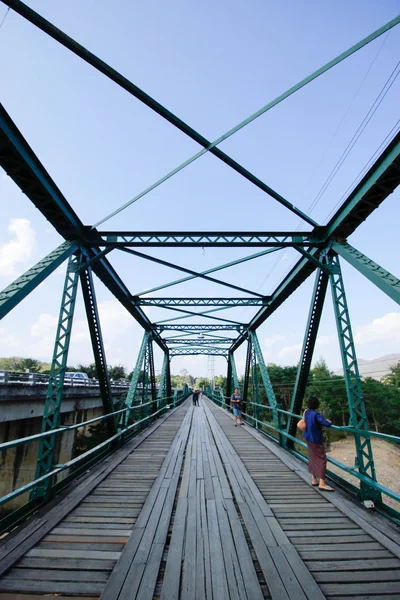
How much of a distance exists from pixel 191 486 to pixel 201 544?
5.81 feet

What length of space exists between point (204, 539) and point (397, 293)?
4261 mm

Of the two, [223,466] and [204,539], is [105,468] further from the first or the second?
[204,539]

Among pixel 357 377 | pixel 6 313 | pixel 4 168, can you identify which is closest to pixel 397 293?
pixel 357 377

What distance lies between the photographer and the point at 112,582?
2293 millimetres

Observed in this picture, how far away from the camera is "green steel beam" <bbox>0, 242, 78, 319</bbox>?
439cm

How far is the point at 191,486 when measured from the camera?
456cm

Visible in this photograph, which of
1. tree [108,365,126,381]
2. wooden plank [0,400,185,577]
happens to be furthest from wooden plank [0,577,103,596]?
tree [108,365,126,381]

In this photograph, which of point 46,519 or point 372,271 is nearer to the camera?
point 46,519

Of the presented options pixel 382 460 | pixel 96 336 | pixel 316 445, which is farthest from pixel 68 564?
pixel 382 460

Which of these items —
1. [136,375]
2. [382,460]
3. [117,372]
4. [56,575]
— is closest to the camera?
[56,575]

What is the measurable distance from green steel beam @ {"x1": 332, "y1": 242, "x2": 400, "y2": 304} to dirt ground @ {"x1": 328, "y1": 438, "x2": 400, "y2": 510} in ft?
112

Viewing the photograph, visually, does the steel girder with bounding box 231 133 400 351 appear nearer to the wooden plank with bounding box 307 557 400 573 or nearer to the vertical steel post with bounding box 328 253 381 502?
the vertical steel post with bounding box 328 253 381 502

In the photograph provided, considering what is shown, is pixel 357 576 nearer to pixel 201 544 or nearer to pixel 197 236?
pixel 201 544

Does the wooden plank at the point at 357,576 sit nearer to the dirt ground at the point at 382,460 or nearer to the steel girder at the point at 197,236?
the steel girder at the point at 197,236
